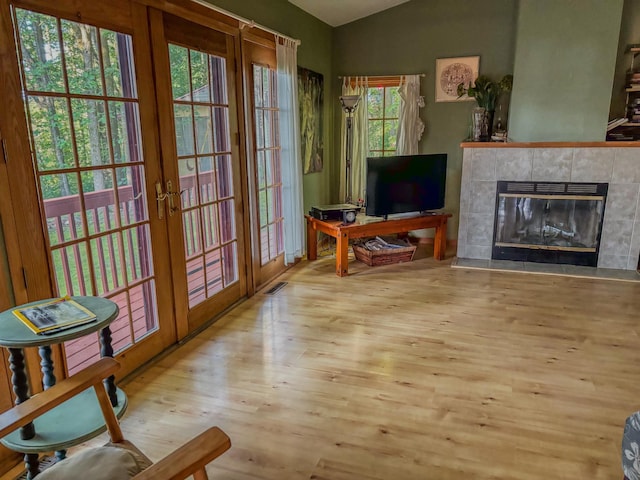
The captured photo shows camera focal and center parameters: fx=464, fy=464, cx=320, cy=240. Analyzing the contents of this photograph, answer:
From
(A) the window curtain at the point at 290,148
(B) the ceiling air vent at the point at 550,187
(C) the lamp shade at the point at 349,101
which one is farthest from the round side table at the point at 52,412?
(B) the ceiling air vent at the point at 550,187

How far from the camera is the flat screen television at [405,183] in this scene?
180 inches

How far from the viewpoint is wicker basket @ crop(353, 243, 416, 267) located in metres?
4.71

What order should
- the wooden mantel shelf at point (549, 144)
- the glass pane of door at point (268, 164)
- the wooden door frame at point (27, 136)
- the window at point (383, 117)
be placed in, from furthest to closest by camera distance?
the window at point (383, 117), the wooden mantel shelf at point (549, 144), the glass pane of door at point (268, 164), the wooden door frame at point (27, 136)

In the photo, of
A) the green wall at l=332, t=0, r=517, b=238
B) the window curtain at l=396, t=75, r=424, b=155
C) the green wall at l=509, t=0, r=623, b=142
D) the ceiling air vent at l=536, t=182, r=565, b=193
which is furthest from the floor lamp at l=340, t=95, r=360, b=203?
the ceiling air vent at l=536, t=182, r=565, b=193

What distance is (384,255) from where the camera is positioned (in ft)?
15.6

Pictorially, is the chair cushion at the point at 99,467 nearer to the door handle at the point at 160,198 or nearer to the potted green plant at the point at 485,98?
the door handle at the point at 160,198

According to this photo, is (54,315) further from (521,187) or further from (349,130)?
(521,187)

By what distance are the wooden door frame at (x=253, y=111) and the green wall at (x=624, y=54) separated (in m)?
3.35

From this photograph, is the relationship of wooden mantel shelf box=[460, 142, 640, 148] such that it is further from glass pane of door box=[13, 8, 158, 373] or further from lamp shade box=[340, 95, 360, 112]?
glass pane of door box=[13, 8, 158, 373]

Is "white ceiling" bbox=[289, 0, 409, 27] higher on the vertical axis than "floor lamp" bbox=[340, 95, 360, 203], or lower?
higher

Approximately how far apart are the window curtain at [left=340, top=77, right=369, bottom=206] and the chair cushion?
4338mm

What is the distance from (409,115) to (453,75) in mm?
623

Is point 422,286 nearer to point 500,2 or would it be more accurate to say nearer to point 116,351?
point 116,351

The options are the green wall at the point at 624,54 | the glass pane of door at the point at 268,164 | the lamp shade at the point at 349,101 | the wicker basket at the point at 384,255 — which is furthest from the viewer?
the lamp shade at the point at 349,101
